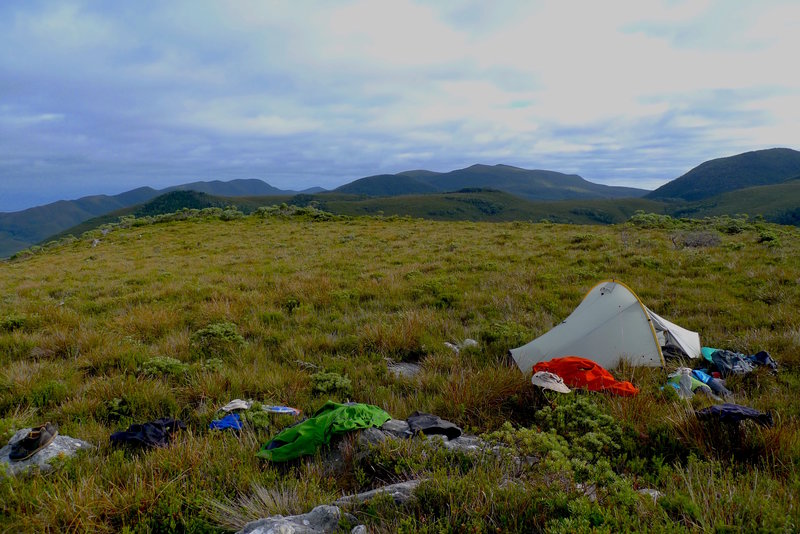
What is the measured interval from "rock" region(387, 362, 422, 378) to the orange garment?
1.79 metres

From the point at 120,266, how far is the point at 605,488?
70.2 feet

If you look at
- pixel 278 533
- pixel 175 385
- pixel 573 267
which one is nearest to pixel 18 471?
pixel 175 385

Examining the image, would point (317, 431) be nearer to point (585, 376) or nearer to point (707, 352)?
point (585, 376)

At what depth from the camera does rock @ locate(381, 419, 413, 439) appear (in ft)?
13.7

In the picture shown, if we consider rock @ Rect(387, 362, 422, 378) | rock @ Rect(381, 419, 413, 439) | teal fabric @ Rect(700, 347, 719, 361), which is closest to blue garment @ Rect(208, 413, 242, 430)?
rock @ Rect(381, 419, 413, 439)

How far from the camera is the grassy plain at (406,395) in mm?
3031

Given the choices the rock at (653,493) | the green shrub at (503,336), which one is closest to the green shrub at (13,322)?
the green shrub at (503,336)

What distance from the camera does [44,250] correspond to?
34.4 meters

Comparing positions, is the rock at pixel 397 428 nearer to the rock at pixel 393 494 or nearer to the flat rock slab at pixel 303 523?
the rock at pixel 393 494

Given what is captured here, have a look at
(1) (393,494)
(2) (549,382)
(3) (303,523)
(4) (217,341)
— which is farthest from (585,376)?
(4) (217,341)

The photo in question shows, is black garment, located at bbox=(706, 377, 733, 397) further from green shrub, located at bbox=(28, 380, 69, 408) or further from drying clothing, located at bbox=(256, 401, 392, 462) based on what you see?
green shrub, located at bbox=(28, 380, 69, 408)

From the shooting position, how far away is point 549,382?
5020mm

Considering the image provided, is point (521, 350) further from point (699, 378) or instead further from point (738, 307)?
point (738, 307)

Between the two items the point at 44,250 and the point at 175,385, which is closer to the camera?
the point at 175,385
